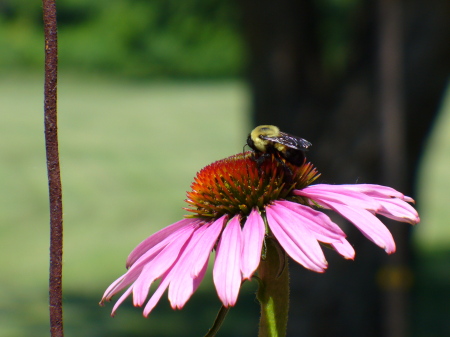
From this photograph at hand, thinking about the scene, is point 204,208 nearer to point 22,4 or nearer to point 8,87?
point 22,4

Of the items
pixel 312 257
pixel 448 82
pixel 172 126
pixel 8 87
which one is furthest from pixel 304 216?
pixel 8 87

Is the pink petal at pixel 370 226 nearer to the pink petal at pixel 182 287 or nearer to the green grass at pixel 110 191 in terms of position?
the pink petal at pixel 182 287

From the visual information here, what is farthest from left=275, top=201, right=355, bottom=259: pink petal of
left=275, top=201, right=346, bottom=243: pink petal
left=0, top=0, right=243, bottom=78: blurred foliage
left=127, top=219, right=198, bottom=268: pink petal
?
left=0, top=0, right=243, bottom=78: blurred foliage

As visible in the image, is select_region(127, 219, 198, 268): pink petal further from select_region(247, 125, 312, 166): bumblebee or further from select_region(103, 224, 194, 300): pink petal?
select_region(247, 125, 312, 166): bumblebee

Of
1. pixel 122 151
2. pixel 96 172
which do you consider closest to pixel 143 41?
pixel 122 151

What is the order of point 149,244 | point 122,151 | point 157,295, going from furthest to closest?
point 122,151 → point 149,244 → point 157,295

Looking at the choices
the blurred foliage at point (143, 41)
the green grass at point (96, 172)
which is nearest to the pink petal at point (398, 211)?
the green grass at point (96, 172)

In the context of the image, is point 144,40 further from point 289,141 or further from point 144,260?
point 144,260
